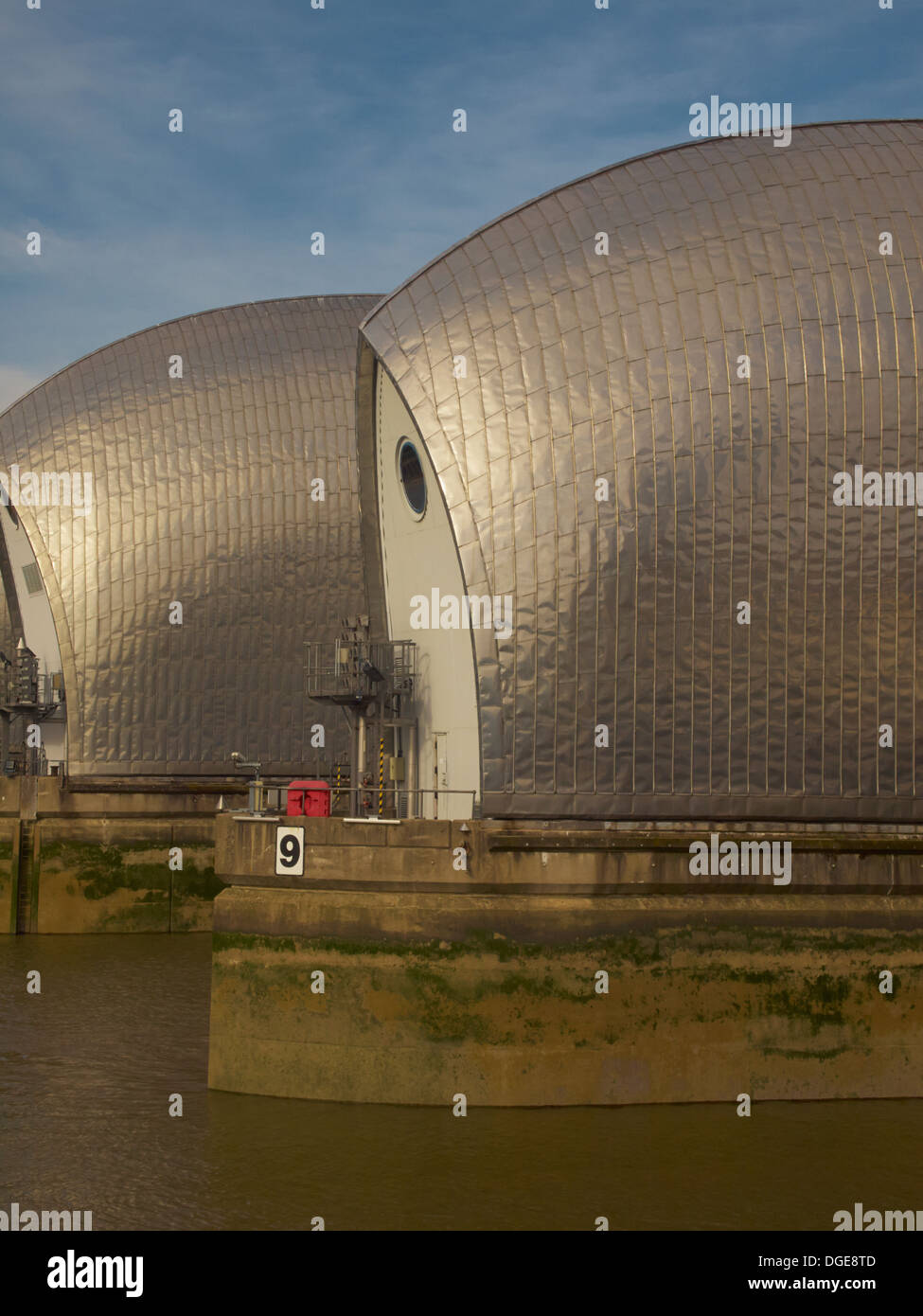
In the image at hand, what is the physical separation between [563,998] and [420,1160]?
12.7 feet

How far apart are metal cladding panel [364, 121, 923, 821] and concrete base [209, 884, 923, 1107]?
2037mm

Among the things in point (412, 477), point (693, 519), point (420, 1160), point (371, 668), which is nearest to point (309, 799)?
point (371, 668)

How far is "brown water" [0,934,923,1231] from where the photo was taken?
62.1 ft

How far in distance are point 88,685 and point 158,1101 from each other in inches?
879

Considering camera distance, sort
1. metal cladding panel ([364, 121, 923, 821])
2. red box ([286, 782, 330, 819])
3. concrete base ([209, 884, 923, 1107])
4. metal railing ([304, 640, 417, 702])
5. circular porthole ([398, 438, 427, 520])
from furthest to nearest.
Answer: metal railing ([304, 640, 417, 702])
circular porthole ([398, 438, 427, 520])
red box ([286, 782, 330, 819])
metal cladding panel ([364, 121, 923, 821])
concrete base ([209, 884, 923, 1107])

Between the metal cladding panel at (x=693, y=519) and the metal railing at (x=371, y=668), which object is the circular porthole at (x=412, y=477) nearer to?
the metal railing at (x=371, y=668)

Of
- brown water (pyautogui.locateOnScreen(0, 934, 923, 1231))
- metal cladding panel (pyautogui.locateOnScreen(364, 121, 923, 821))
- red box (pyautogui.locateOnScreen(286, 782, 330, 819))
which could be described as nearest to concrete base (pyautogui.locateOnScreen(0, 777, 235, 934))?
red box (pyautogui.locateOnScreen(286, 782, 330, 819))

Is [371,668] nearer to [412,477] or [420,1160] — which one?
[412,477]

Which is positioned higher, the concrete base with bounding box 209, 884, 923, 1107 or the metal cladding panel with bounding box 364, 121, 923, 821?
the metal cladding panel with bounding box 364, 121, 923, 821

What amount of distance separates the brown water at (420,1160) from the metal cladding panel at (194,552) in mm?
18952

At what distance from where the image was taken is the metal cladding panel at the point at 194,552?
44.2 meters

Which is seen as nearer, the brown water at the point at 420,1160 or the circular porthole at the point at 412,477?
the brown water at the point at 420,1160

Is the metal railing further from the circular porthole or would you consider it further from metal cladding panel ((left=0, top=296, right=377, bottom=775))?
metal cladding panel ((left=0, top=296, right=377, bottom=775))

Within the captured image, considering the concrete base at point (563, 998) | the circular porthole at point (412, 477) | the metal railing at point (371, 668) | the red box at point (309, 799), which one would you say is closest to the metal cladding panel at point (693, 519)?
the concrete base at point (563, 998)
